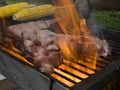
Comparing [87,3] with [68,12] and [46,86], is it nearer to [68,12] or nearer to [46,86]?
[68,12]

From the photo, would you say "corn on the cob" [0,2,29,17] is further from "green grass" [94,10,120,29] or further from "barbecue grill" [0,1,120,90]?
"green grass" [94,10,120,29]

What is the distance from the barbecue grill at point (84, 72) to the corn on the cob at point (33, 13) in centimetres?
75

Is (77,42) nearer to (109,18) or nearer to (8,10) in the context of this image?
(8,10)

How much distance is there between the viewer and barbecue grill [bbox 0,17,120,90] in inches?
100.0

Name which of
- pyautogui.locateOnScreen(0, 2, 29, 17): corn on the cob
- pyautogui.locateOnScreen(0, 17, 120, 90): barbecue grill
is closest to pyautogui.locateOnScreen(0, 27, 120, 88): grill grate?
pyautogui.locateOnScreen(0, 17, 120, 90): barbecue grill

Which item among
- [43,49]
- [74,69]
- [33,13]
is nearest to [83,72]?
[74,69]

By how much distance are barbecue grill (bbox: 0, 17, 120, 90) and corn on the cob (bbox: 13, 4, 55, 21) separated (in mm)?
747

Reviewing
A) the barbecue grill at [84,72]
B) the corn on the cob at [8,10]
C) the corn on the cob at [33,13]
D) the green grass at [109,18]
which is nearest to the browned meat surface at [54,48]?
the barbecue grill at [84,72]

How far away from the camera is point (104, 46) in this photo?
331 centimetres

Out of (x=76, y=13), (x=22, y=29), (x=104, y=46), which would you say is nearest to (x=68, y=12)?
(x=76, y=13)

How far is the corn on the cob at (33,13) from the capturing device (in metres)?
4.25

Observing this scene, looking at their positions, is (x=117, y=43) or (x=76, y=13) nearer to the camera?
(x=117, y=43)

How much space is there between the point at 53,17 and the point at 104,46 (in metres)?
1.57

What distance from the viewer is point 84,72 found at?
292 centimetres
